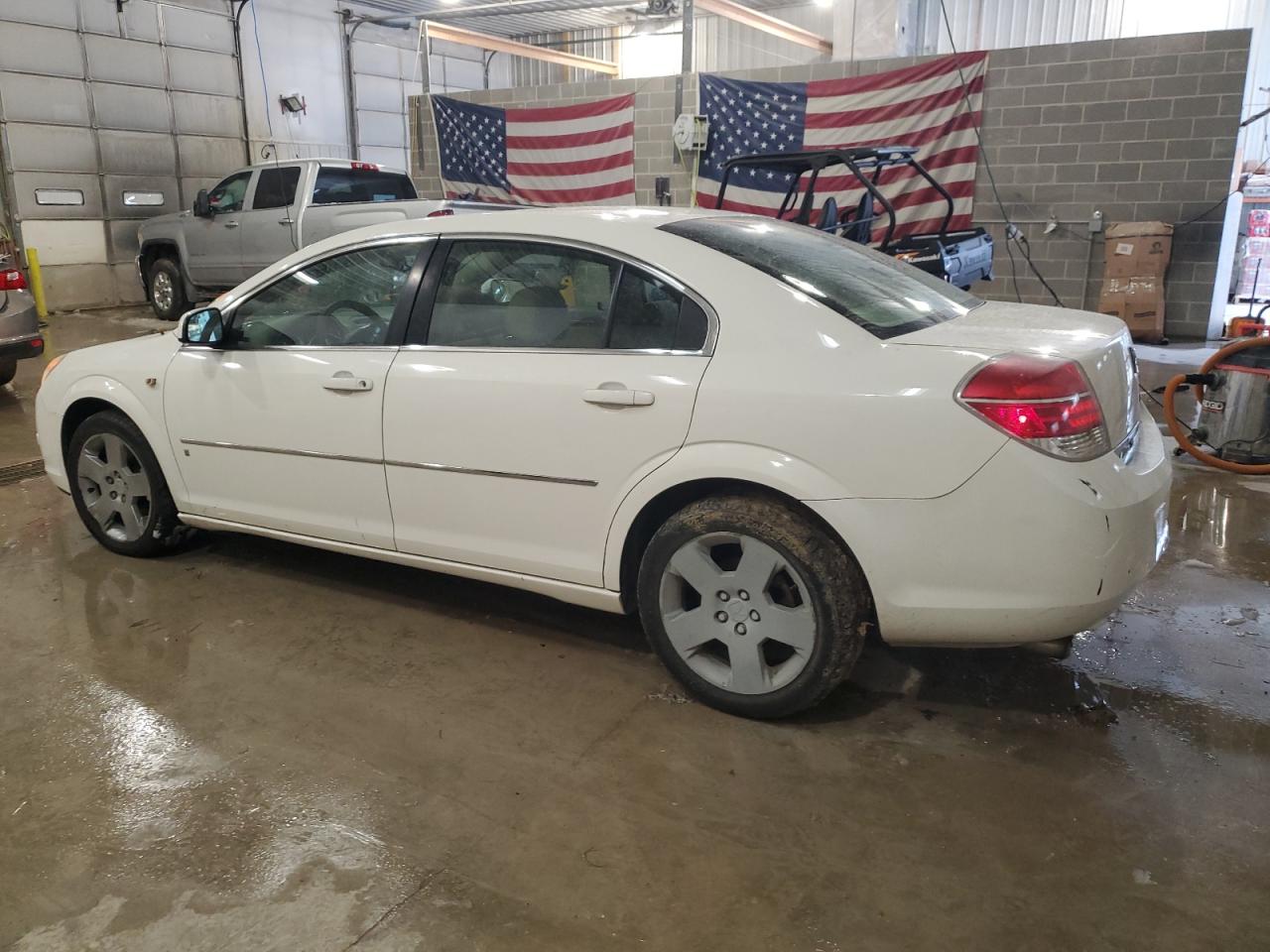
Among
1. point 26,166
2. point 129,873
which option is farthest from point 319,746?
point 26,166

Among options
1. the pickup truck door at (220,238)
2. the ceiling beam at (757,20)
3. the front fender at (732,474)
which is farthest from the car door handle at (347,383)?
the ceiling beam at (757,20)

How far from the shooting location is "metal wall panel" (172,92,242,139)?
571 inches

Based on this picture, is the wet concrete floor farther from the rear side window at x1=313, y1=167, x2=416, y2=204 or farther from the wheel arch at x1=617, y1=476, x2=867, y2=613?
the rear side window at x1=313, y1=167, x2=416, y2=204

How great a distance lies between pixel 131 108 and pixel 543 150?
6.01 metres

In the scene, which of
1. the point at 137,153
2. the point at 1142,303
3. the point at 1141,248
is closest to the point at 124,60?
the point at 137,153

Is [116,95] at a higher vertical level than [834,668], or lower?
higher

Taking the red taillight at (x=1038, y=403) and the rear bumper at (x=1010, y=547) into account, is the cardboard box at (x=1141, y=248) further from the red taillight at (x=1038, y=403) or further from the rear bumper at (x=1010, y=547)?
the red taillight at (x=1038, y=403)

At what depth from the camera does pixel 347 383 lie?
3.29 m

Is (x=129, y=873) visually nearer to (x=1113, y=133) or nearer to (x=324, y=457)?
(x=324, y=457)

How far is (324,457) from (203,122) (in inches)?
543

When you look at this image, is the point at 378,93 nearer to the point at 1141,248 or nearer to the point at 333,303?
the point at 1141,248

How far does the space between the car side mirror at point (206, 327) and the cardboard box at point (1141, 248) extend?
963cm

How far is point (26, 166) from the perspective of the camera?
12898mm

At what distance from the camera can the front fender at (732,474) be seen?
255 cm
